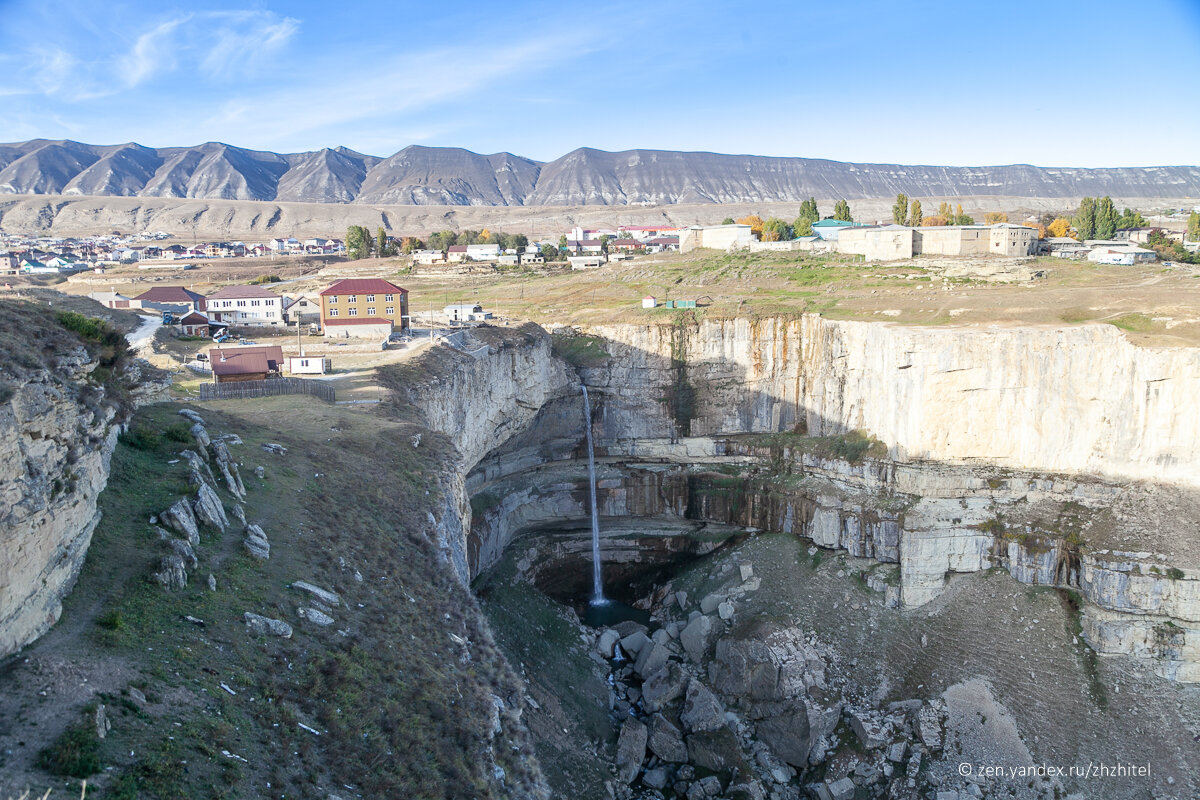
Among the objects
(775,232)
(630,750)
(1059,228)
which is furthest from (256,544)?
(1059,228)

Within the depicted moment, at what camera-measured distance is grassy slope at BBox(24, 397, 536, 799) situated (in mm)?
12289

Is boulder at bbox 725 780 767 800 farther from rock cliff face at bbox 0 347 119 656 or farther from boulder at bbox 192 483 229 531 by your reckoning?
rock cliff face at bbox 0 347 119 656

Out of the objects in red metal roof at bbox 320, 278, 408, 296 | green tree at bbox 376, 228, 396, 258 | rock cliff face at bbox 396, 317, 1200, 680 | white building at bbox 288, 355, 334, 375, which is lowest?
rock cliff face at bbox 396, 317, 1200, 680

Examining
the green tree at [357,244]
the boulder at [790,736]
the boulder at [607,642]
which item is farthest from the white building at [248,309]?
the green tree at [357,244]

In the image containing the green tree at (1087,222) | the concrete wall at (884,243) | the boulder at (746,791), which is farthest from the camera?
the green tree at (1087,222)

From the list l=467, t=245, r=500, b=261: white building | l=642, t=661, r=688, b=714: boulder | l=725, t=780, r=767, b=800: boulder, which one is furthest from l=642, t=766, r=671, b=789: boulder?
l=467, t=245, r=500, b=261: white building

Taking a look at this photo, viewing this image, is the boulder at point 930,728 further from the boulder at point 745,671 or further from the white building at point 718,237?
the white building at point 718,237

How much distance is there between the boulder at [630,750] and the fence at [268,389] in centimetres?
1871

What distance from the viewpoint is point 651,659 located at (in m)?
37.9

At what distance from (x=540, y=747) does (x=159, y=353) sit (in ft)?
102

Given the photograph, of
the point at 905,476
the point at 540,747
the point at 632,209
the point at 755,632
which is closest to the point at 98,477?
the point at 540,747

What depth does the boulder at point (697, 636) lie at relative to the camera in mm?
39031

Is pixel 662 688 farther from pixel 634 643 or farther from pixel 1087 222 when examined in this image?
pixel 1087 222

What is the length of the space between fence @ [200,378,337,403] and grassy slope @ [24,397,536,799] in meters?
8.76
